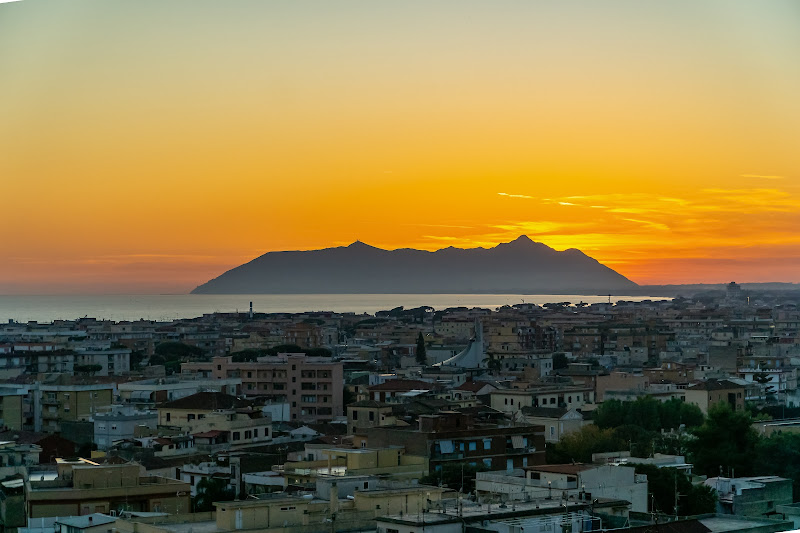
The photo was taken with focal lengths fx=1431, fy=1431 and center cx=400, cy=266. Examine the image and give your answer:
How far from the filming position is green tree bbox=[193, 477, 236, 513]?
1279cm

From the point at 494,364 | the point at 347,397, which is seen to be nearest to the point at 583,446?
the point at 347,397

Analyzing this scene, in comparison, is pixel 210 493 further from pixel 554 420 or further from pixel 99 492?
pixel 554 420

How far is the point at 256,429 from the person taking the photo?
1827 cm

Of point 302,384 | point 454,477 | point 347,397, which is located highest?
point 302,384

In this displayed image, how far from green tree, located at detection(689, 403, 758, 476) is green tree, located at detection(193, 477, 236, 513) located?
5.60 m

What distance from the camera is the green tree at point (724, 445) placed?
16.5 metres

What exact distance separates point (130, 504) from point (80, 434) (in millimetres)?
7598

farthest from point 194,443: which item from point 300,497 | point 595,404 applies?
point 595,404

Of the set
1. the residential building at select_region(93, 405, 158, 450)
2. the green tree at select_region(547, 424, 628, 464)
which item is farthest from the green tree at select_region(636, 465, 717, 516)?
the residential building at select_region(93, 405, 158, 450)

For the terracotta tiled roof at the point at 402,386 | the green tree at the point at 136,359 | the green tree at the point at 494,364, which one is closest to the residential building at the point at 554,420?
the terracotta tiled roof at the point at 402,386

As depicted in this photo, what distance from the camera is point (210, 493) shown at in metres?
13.4

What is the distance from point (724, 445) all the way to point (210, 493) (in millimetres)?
6619

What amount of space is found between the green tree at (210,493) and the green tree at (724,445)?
5.60 meters

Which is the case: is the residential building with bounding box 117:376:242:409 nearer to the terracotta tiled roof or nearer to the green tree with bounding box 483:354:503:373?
the terracotta tiled roof
